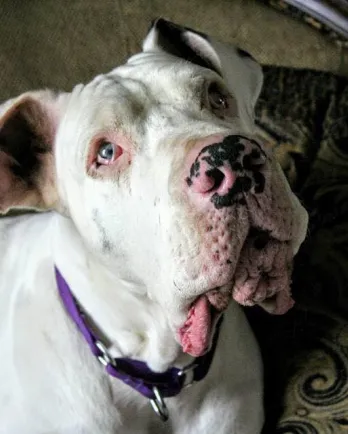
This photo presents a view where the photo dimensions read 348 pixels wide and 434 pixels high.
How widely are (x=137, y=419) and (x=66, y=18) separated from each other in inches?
55.2

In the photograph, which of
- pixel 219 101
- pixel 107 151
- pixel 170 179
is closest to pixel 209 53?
pixel 219 101

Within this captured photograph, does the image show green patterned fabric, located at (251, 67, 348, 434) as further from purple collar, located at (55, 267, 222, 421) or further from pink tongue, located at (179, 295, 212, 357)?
pink tongue, located at (179, 295, 212, 357)

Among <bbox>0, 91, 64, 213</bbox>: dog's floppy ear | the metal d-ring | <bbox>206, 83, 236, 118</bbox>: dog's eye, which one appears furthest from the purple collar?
<bbox>206, 83, 236, 118</bbox>: dog's eye

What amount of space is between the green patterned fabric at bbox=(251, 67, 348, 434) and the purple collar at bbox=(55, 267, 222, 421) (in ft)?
0.79

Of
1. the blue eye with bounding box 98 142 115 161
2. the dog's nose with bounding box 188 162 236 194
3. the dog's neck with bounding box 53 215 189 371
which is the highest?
the dog's nose with bounding box 188 162 236 194

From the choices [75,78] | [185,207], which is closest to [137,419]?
[185,207]

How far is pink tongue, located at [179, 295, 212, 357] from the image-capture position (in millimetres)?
1401

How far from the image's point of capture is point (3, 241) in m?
2.07

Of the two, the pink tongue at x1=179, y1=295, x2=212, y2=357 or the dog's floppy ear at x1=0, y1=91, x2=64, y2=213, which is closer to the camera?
the pink tongue at x1=179, y1=295, x2=212, y2=357

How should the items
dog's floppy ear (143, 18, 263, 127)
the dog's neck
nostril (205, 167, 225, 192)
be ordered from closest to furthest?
nostril (205, 167, 225, 192)
the dog's neck
dog's floppy ear (143, 18, 263, 127)

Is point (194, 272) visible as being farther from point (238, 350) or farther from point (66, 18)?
point (66, 18)

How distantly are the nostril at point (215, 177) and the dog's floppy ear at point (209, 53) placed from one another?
0.47m

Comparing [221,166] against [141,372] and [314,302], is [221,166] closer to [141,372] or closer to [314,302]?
[141,372]

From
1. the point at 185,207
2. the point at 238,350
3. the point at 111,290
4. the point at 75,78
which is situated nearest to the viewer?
the point at 185,207
